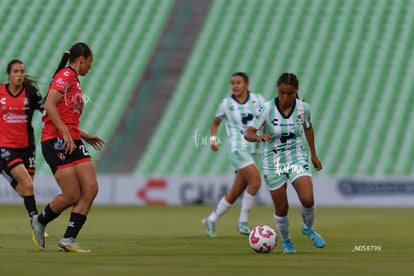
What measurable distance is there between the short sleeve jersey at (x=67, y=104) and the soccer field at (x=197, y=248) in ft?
4.29

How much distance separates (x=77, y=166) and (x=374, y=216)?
990 cm

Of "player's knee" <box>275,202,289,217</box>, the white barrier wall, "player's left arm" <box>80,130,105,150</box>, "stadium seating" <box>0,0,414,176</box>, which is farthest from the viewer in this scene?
"stadium seating" <box>0,0,414,176</box>

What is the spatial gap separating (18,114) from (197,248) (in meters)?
3.46

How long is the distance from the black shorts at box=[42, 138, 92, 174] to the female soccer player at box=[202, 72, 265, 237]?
13.7 ft

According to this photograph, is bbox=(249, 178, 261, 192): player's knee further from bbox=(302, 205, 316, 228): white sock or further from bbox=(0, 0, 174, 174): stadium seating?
bbox=(0, 0, 174, 174): stadium seating

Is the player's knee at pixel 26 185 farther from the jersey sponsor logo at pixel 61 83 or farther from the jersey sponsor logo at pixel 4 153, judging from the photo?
the jersey sponsor logo at pixel 61 83

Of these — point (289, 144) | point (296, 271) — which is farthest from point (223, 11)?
point (296, 271)

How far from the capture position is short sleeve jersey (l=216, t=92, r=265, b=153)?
15156 mm

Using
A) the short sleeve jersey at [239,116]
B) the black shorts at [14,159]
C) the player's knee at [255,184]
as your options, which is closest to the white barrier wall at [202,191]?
the short sleeve jersey at [239,116]

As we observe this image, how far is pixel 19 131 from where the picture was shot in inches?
534

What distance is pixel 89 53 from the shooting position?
35.6 feet

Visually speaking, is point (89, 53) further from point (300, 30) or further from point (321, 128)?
point (300, 30)

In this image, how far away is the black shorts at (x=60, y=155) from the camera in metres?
10.7

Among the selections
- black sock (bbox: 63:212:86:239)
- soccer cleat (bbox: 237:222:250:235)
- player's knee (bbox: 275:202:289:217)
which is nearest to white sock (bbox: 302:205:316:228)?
player's knee (bbox: 275:202:289:217)
